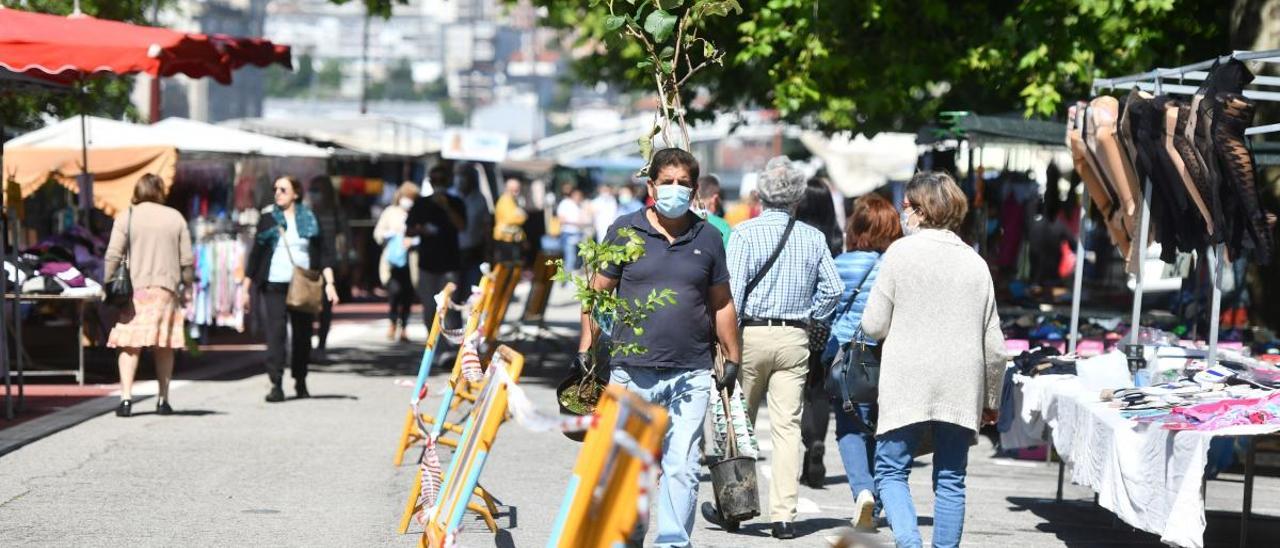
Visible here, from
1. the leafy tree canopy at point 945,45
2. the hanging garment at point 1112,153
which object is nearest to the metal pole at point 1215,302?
the hanging garment at point 1112,153

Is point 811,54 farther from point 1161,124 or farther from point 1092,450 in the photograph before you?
point 1092,450

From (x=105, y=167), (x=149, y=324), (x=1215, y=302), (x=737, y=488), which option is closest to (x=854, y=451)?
(x=737, y=488)

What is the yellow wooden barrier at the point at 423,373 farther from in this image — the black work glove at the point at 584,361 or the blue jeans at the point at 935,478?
the blue jeans at the point at 935,478

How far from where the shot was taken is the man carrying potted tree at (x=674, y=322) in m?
7.39

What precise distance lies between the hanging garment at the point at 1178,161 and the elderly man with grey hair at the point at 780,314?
1947mm

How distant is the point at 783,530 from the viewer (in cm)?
875

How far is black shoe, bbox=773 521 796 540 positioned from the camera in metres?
8.73

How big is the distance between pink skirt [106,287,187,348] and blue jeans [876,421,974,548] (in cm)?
655

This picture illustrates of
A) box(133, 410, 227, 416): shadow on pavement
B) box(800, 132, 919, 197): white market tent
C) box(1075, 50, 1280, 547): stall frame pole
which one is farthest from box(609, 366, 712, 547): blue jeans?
box(800, 132, 919, 197): white market tent

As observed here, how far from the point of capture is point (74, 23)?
1312 centimetres

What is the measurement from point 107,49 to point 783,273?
601cm

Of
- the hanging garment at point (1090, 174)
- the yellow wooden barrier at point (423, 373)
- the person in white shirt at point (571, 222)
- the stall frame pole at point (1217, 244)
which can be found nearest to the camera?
the stall frame pole at point (1217, 244)

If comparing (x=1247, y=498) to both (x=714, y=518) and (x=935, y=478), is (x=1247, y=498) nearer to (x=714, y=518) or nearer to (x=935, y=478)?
(x=935, y=478)

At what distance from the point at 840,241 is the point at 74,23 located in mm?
5679
